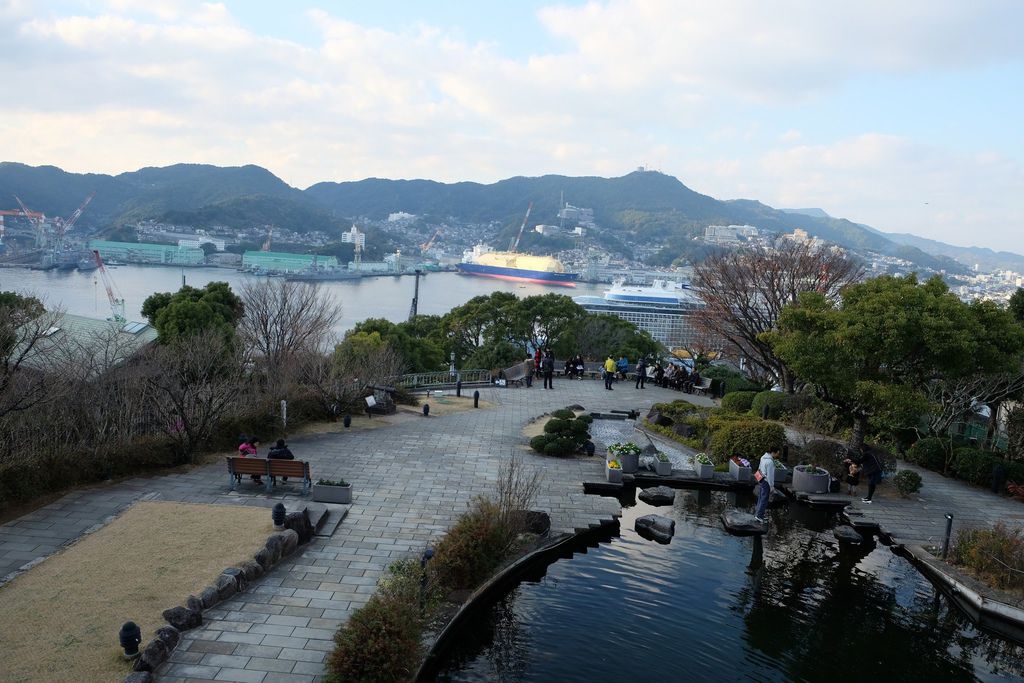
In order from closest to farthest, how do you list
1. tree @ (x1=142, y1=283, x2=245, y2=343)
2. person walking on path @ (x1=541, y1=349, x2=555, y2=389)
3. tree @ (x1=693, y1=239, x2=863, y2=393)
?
tree @ (x1=693, y1=239, x2=863, y2=393) < person walking on path @ (x1=541, y1=349, x2=555, y2=389) < tree @ (x1=142, y1=283, x2=245, y2=343)

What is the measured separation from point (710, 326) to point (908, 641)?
17795 mm

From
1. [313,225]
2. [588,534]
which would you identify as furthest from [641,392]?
[313,225]

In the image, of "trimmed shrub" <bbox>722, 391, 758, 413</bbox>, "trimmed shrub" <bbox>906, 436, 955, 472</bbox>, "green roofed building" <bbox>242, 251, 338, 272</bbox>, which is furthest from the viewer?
"green roofed building" <bbox>242, 251, 338, 272</bbox>

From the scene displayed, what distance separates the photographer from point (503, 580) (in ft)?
32.3

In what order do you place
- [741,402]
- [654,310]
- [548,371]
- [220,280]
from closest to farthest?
[741,402] → [548,371] → [220,280] → [654,310]

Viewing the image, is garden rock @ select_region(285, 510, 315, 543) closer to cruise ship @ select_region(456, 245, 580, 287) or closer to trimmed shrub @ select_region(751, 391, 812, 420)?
trimmed shrub @ select_region(751, 391, 812, 420)

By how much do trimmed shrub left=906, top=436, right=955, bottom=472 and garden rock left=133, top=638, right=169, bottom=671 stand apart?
53.5ft

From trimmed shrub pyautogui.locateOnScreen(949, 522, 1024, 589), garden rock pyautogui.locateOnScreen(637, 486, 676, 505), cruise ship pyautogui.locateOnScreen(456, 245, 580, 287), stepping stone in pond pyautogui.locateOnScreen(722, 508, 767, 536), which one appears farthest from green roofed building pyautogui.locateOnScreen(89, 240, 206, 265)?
trimmed shrub pyautogui.locateOnScreen(949, 522, 1024, 589)

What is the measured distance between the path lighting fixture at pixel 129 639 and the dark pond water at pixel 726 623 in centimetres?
320

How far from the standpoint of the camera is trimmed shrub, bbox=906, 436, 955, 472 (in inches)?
638

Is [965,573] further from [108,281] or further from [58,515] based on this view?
[108,281]

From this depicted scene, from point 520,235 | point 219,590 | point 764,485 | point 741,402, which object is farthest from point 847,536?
point 520,235

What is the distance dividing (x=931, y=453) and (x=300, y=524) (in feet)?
47.4

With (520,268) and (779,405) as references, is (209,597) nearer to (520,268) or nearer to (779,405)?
(779,405)
